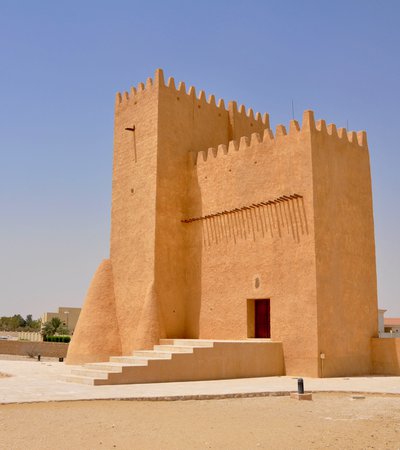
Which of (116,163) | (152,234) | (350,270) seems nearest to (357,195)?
(350,270)

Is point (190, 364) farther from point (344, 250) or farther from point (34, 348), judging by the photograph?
point (34, 348)

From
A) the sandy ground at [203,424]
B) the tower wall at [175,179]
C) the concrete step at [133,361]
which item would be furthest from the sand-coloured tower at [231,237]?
the sandy ground at [203,424]

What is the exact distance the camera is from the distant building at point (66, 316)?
57.3 meters

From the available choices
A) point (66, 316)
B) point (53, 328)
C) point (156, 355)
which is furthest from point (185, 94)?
point (66, 316)

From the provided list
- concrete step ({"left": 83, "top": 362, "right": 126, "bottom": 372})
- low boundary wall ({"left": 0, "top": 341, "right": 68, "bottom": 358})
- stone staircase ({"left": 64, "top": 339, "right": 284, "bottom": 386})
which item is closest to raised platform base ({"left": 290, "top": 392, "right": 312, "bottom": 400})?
stone staircase ({"left": 64, "top": 339, "right": 284, "bottom": 386})

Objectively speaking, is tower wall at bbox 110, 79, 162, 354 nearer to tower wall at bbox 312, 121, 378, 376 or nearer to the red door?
the red door

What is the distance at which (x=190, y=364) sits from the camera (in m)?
12.6

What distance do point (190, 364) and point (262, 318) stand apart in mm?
3143

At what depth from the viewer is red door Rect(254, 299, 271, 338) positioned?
14.9 metres

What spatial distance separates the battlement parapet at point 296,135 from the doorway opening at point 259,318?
417 cm

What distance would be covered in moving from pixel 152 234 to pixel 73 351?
4162mm

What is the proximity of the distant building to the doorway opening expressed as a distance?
43556 millimetres

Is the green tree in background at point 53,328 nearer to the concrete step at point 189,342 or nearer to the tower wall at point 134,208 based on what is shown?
the tower wall at point 134,208

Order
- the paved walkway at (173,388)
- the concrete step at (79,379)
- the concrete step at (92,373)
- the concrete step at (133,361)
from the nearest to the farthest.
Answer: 1. the paved walkway at (173,388)
2. the concrete step at (79,379)
3. the concrete step at (92,373)
4. the concrete step at (133,361)
